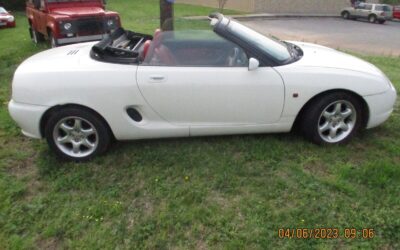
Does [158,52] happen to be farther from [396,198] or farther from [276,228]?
[396,198]

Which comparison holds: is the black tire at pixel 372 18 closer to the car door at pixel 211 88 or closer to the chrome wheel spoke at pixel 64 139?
the car door at pixel 211 88

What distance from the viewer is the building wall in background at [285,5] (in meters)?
29.2

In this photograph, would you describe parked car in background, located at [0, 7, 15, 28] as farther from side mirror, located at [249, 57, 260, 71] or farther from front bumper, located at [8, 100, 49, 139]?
side mirror, located at [249, 57, 260, 71]

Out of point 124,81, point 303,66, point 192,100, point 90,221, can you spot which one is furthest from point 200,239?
point 303,66

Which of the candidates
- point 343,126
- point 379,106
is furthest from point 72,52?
point 379,106


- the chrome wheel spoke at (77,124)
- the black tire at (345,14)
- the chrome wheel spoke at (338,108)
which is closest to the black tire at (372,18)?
the black tire at (345,14)

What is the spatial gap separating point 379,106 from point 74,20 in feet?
23.2

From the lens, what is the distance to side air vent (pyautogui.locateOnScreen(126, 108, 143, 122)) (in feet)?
11.7

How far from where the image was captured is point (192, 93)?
3.49 m

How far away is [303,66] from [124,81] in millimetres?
1679

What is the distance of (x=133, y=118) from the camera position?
3.60m
